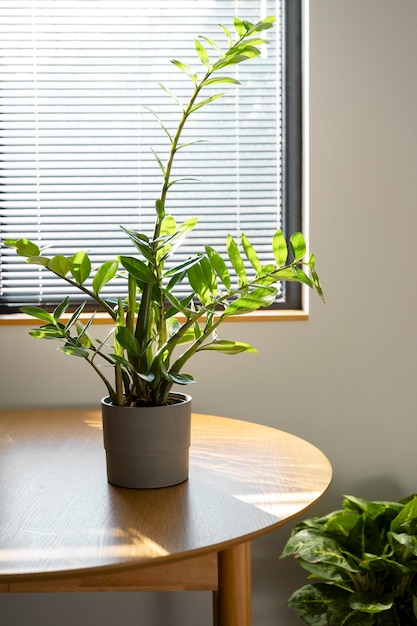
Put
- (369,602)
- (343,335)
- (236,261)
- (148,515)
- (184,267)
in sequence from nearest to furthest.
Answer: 1. (148,515)
2. (184,267)
3. (236,261)
4. (369,602)
5. (343,335)

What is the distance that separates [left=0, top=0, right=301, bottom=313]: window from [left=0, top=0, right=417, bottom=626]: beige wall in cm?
14

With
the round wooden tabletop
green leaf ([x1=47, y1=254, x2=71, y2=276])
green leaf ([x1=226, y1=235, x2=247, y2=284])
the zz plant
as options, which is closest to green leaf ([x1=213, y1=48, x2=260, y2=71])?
the zz plant

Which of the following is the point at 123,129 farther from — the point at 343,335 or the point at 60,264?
the point at 60,264

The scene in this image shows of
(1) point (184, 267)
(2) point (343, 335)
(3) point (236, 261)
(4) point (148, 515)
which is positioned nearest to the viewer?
(4) point (148, 515)

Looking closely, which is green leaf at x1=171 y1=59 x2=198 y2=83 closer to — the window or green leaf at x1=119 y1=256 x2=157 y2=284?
green leaf at x1=119 y1=256 x2=157 y2=284

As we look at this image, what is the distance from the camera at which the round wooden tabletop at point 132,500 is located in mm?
1084

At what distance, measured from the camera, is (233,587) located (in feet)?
4.36

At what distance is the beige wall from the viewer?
6.82 feet

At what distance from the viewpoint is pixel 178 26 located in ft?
7.17

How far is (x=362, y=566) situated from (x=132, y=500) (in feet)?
2.18

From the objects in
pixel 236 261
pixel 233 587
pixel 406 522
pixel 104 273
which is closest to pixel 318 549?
pixel 406 522

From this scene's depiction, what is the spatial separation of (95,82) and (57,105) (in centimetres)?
13

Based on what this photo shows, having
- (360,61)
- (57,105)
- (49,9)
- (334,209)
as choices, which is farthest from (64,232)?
(360,61)

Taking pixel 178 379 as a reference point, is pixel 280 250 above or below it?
above
